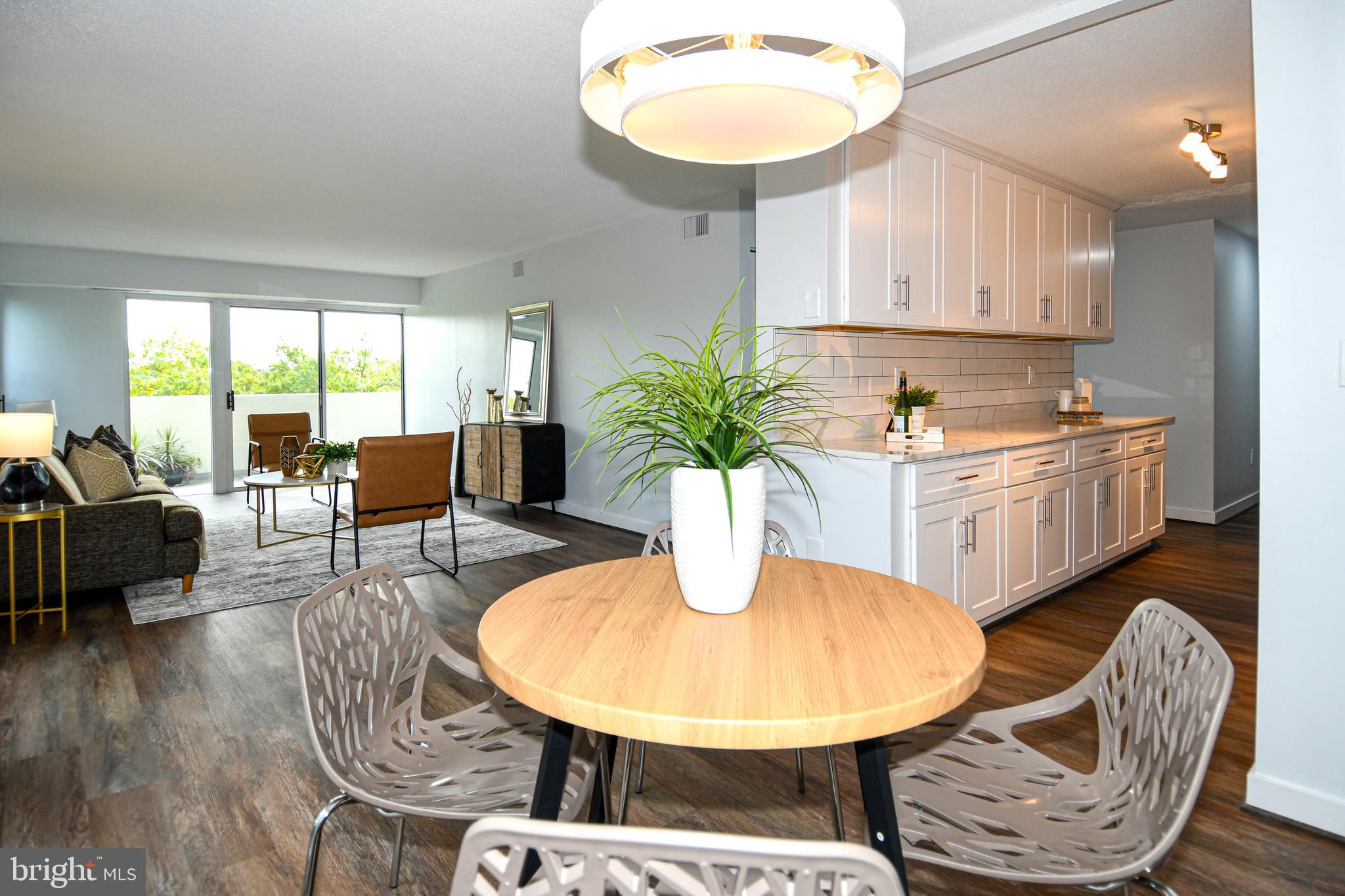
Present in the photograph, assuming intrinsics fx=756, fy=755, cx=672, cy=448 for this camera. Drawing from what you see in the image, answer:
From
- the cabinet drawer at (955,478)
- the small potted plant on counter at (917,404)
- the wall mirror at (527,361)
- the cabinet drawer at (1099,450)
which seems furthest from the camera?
the wall mirror at (527,361)

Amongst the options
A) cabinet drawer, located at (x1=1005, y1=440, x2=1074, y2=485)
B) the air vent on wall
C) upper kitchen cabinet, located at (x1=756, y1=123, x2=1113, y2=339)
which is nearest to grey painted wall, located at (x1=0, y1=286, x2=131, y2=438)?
the air vent on wall

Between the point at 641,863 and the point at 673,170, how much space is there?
4.21 meters

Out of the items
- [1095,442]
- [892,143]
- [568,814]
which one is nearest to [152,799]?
[568,814]

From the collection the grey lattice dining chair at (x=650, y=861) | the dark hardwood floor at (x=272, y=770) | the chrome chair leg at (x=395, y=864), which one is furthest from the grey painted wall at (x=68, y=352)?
the grey lattice dining chair at (x=650, y=861)

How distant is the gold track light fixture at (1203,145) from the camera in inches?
138

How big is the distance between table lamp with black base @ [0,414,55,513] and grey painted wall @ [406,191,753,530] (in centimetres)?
313

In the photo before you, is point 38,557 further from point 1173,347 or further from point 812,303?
point 1173,347

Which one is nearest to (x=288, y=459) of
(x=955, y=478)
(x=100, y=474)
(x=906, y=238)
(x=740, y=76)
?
(x=100, y=474)

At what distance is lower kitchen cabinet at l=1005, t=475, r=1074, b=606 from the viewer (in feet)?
11.8

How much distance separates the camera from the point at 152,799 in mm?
2113

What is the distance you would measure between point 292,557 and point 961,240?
457 centimetres

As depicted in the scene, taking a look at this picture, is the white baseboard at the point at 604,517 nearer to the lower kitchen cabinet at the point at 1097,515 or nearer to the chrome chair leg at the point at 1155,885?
the lower kitchen cabinet at the point at 1097,515

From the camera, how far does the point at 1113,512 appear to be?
4.43m

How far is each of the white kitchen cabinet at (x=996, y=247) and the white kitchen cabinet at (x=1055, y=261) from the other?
0.44m
